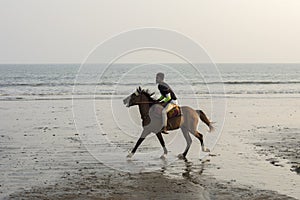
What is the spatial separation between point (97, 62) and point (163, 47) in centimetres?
155

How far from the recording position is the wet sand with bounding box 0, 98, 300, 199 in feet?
34.5

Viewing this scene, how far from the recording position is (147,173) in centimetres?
1252

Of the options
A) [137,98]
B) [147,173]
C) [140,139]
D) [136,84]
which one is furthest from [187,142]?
[136,84]

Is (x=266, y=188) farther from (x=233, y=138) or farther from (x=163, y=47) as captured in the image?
(x=233, y=138)

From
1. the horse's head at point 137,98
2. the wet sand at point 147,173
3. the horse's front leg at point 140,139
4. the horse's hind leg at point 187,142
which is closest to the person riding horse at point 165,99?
the horse's head at point 137,98

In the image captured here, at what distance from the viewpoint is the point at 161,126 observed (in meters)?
14.0

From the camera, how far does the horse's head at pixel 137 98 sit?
1367cm

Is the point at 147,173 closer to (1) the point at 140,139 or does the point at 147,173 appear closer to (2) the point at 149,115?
(1) the point at 140,139

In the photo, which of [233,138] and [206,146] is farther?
[233,138]

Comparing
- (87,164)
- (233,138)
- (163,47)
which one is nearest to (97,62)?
(163,47)

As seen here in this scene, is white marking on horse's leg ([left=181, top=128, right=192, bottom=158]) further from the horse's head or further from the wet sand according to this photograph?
the horse's head

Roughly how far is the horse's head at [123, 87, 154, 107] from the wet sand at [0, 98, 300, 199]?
172 cm

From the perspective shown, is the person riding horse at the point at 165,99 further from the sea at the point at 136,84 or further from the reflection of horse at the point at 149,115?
the sea at the point at 136,84

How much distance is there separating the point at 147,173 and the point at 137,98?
2440mm
